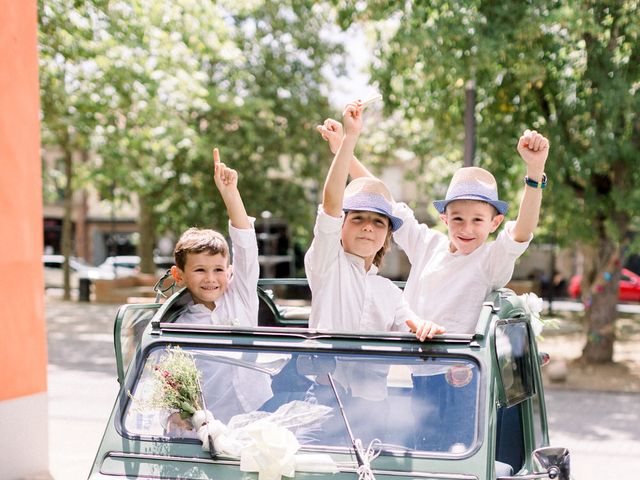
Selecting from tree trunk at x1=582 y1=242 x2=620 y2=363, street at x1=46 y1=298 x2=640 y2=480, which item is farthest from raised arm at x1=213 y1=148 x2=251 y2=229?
tree trunk at x1=582 y1=242 x2=620 y2=363

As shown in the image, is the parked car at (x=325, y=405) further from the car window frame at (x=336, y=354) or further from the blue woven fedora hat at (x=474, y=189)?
the blue woven fedora hat at (x=474, y=189)

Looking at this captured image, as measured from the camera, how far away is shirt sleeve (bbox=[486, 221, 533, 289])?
3732mm

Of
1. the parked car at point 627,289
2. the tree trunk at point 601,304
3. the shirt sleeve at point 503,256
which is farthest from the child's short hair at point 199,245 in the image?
the parked car at point 627,289

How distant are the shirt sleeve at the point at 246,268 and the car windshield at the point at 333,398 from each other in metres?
0.62

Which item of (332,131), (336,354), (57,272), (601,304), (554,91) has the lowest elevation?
(57,272)

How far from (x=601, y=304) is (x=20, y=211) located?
30.6ft

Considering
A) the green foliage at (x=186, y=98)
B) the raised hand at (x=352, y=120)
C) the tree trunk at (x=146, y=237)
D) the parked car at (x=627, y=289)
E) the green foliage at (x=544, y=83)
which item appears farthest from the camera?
the parked car at (x=627, y=289)

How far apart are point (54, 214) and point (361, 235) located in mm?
46883

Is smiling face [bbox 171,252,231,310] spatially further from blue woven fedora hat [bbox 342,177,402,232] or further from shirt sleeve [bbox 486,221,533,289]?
shirt sleeve [bbox 486,221,533,289]

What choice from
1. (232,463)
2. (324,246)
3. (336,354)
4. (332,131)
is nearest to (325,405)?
(336,354)

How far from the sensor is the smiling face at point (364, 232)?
3746mm

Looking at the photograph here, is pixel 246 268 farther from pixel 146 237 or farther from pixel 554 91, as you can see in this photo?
pixel 146 237

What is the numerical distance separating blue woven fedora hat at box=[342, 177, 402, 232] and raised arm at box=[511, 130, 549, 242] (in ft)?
1.68

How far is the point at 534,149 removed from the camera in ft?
11.6
